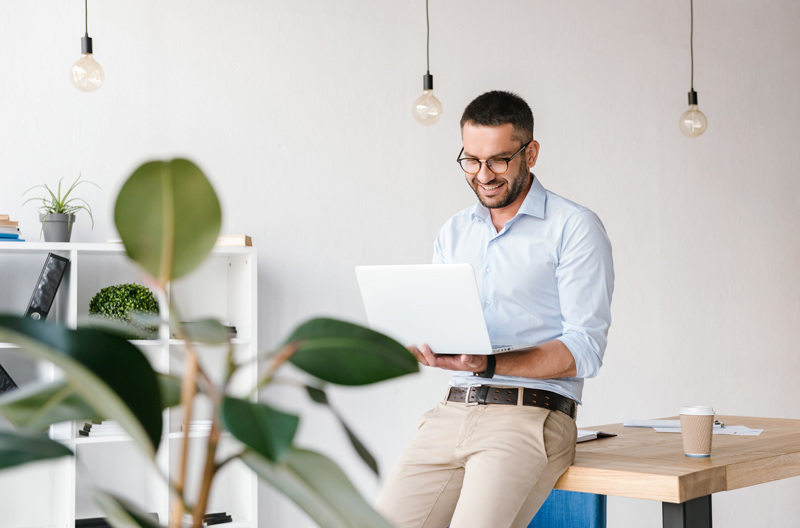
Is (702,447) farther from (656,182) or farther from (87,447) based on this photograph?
(656,182)

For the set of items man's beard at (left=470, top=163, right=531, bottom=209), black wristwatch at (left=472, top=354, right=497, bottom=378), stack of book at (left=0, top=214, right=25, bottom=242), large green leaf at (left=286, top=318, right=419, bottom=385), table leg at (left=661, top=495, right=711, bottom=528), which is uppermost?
man's beard at (left=470, top=163, right=531, bottom=209)

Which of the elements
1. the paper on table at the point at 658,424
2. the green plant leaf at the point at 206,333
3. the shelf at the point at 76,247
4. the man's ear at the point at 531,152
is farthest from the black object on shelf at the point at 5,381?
the green plant leaf at the point at 206,333

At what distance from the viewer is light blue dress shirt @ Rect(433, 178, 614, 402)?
2098mm

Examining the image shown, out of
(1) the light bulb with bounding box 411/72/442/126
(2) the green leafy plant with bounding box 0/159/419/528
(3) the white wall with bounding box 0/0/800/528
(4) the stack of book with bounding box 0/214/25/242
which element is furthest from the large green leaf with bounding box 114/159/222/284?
(3) the white wall with bounding box 0/0/800/528

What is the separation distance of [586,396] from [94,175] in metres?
2.55

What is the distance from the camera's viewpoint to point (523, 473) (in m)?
1.94

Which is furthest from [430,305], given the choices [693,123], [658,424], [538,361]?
[693,123]

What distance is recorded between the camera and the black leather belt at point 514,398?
207 centimetres

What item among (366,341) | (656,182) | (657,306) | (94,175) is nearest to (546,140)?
(656,182)

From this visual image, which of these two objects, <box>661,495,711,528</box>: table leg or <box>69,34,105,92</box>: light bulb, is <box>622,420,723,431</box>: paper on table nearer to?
<box>661,495,711,528</box>: table leg

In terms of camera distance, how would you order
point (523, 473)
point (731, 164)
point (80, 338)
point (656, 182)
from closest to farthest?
point (80, 338)
point (523, 473)
point (656, 182)
point (731, 164)

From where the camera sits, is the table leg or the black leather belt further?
the black leather belt

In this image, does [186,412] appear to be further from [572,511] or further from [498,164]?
[572,511]

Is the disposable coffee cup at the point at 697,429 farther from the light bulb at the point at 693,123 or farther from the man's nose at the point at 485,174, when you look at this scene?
Answer: the light bulb at the point at 693,123
